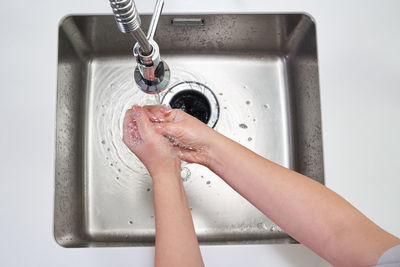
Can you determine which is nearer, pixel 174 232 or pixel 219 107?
pixel 174 232

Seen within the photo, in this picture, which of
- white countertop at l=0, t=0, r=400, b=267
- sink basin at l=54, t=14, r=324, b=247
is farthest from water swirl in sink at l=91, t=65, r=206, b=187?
white countertop at l=0, t=0, r=400, b=267

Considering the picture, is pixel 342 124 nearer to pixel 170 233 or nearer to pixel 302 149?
pixel 302 149

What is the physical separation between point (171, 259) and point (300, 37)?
1.79ft

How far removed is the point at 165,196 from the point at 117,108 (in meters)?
0.33

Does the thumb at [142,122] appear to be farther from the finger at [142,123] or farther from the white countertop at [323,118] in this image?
the white countertop at [323,118]

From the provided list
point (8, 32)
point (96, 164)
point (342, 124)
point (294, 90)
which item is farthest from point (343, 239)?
point (8, 32)

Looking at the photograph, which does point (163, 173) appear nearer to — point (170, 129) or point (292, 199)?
point (170, 129)

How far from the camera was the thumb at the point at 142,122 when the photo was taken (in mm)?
541

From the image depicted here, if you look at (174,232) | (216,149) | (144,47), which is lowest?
(174,232)

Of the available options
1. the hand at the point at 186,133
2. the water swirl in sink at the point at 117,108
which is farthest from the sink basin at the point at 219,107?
the hand at the point at 186,133

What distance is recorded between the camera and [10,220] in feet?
1.91

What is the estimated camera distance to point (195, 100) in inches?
29.6

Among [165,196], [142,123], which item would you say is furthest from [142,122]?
[165,196]

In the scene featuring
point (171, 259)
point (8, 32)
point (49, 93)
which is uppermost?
point (8, 32)
